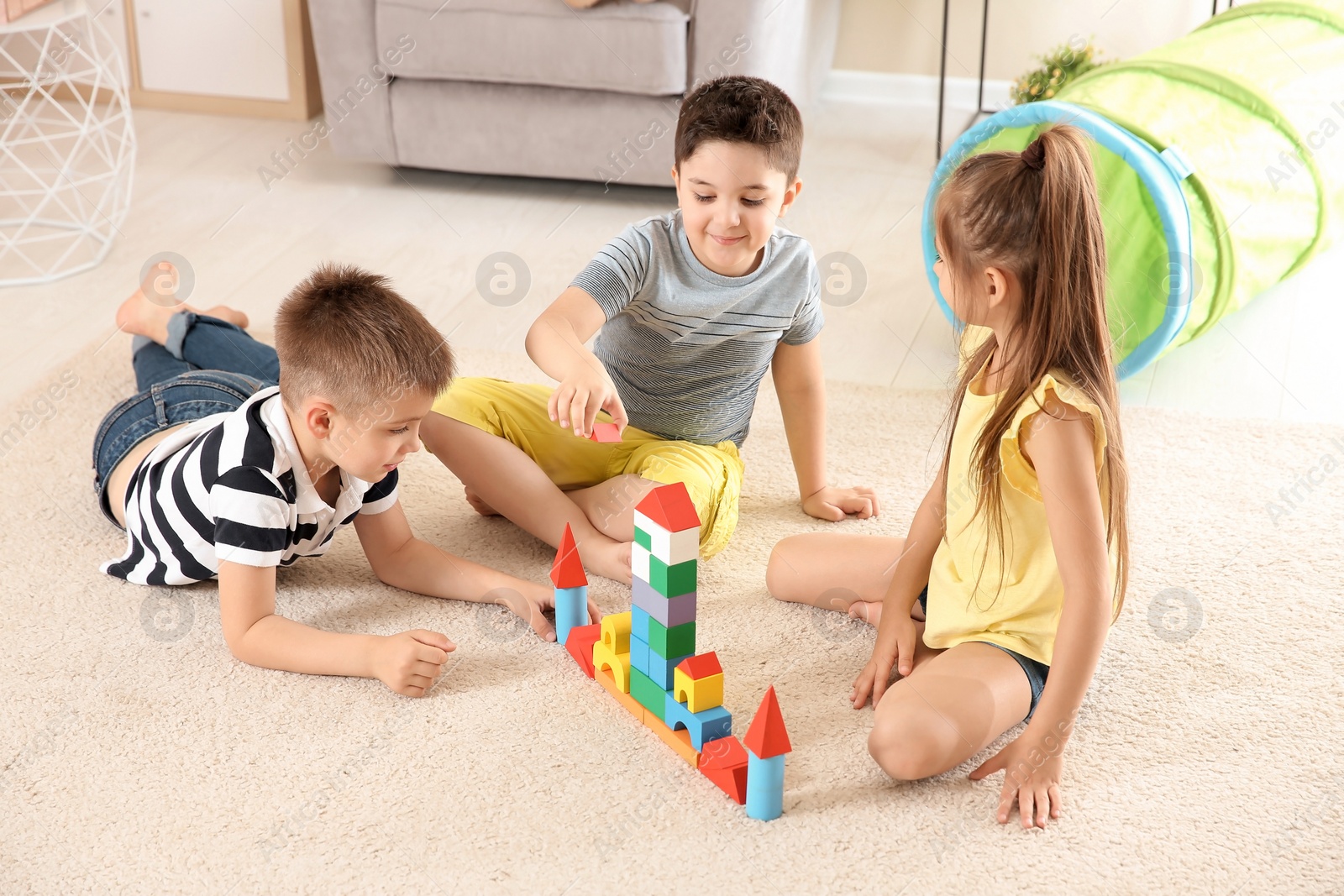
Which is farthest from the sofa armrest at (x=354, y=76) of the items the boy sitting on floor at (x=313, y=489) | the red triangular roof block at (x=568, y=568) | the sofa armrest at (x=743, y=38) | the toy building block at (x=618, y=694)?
the toy building block at (x=618, y=694)

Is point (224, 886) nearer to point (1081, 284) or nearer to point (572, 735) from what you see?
point (572, 735)

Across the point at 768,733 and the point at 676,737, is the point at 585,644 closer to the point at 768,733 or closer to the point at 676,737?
A: the point at 676,737

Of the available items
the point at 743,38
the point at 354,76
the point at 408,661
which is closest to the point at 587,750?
the point at 408,661

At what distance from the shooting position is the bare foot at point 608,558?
1234 millimetres

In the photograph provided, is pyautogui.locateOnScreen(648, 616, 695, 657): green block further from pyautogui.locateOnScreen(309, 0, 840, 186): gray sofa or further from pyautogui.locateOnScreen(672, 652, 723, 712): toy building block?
pyautogui.locateOnScreen(309, 0, 840, 186): gray sofa

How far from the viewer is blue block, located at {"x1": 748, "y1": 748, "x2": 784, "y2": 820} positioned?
2.99 feet

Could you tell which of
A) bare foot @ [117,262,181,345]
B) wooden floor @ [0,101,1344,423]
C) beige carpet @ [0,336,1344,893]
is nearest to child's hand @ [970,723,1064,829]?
beige carpet @ [0,336,1344,893]

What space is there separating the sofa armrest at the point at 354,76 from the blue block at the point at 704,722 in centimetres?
154

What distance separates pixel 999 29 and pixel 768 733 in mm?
2233

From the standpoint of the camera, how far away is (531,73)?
7.02ft

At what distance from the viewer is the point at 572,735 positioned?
1.03m

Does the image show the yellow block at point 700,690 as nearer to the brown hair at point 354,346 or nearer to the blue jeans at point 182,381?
the brown hair at point 354,346

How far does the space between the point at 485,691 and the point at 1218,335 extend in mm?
1285

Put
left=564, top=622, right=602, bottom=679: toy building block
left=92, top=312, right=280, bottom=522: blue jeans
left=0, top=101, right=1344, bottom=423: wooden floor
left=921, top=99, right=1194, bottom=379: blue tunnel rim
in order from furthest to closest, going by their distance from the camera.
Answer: left=0, top=101, right=1344, bottom=423: wooden floor < left=921, top=99, right=1194, bottom=379: blue tunnel rim < left=92, top=312, right=280, bottom=522: blue jeans < left=564, top=622, right=602, bottom=679: toy building block
